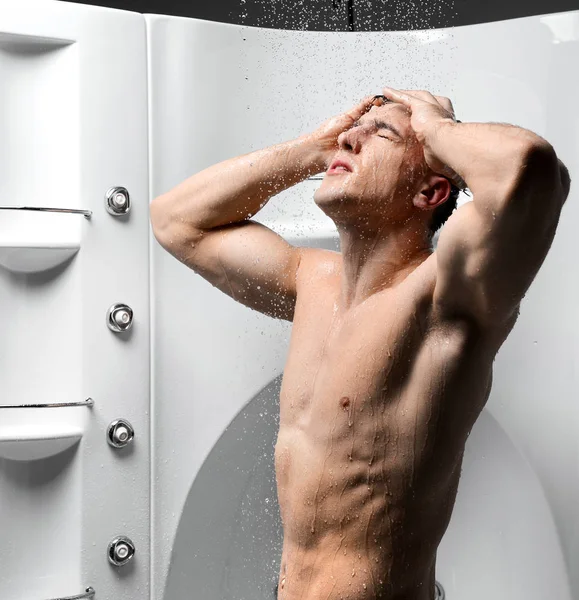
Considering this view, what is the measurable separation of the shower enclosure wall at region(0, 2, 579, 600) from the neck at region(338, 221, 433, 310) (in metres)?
0.42

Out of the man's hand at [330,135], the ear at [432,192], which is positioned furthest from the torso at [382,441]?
the man's hand at [330,135]

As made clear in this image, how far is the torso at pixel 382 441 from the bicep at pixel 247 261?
0.42ft

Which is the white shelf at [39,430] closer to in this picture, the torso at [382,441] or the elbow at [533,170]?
the torso at [382,441]

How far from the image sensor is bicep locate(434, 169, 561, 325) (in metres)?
1.04

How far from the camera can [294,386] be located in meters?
1.33

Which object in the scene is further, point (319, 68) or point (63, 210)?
point (319, 68)

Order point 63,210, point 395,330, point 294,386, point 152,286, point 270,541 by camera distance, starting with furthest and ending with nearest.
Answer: point 270,541 < point 152,286 < point 63,210 < point 294,386 < point 395,330

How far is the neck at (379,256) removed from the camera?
129 centimetres

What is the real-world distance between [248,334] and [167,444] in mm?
220

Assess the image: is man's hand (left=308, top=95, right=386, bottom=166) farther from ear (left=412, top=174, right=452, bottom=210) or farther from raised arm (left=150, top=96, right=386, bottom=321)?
ear (left=412, top=174, right=452, bottom=210)

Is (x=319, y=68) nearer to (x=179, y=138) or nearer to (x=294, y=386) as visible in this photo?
(x=179, y=138)

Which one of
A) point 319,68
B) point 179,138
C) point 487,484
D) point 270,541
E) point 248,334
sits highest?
point 319,68

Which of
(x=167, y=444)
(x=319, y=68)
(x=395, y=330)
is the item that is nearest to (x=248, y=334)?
(x=167, y=444)

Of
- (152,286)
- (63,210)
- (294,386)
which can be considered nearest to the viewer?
(294,386)
